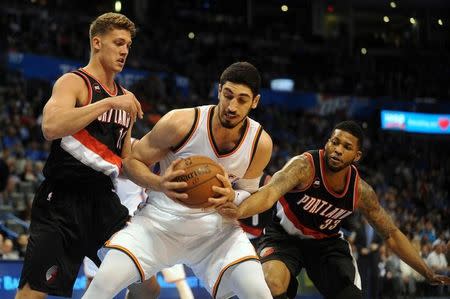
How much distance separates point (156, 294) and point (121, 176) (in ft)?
2.57

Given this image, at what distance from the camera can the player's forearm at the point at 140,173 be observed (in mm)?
4551

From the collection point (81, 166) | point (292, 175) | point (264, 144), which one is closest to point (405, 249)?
point (292, 175)

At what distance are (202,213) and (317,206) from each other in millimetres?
1499

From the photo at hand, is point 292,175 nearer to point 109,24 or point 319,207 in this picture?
point 319,207

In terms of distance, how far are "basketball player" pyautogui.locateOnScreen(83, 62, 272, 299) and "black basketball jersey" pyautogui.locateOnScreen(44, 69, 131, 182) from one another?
0.52 ft

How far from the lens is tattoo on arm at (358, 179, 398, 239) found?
6.02 m

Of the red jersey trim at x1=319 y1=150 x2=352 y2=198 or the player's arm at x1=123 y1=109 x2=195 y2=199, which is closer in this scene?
the player's arm at x1=123 y1=109 x2=195 y2=199

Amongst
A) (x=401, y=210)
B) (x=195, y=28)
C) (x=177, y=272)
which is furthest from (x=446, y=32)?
(x=177, y=272)

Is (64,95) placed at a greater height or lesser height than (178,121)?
greater

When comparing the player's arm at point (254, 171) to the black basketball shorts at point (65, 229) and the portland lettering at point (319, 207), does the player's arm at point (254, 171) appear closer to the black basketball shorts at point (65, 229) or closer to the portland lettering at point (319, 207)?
the black basketball shorts at point (65, 229)

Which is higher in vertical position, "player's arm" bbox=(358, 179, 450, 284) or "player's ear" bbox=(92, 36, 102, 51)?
"player's ear" bbox=(92, 36, 102, 51)

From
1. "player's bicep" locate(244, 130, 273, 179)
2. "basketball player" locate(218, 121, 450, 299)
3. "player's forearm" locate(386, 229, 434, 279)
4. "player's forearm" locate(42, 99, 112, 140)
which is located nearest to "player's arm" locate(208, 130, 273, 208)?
"player's bicep" locate(244, 130, 273, 179)

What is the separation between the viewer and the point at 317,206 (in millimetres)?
5910

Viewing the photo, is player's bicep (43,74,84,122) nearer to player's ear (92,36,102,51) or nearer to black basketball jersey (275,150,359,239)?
player's ear (92,36,102,51)
